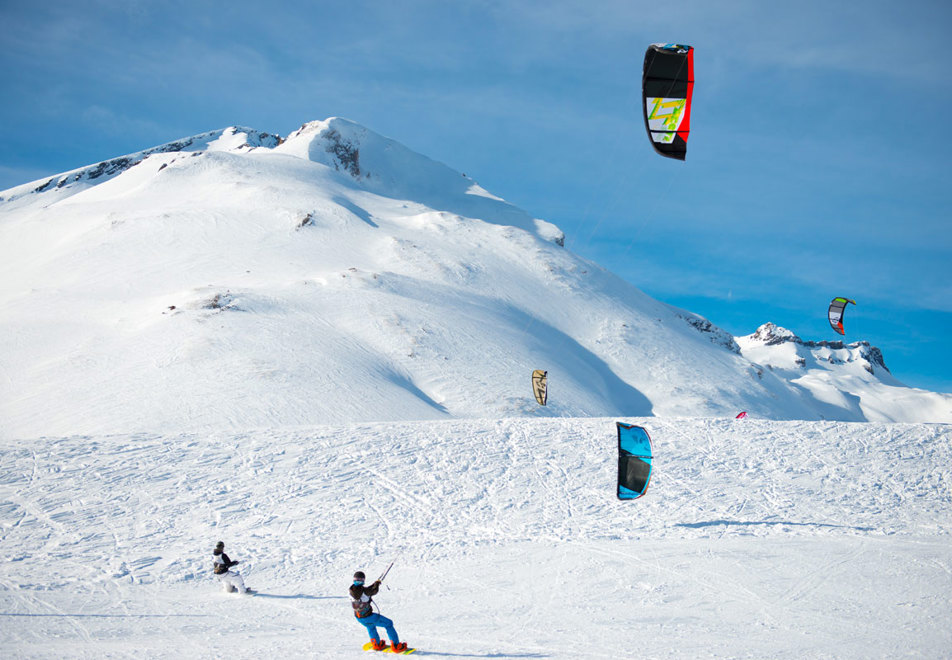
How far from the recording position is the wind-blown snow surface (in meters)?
14.9

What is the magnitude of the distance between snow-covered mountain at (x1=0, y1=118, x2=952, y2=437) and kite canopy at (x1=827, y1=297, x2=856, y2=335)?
17.4 m

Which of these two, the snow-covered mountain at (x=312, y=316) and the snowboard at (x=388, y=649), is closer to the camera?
the snowboard at (x=388, y=649)

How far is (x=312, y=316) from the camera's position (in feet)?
196

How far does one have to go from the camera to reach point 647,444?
867 inches

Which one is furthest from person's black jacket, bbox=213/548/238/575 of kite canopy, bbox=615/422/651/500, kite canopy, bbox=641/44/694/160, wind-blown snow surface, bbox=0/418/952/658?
kite canopy, bbox=641/44/694/160

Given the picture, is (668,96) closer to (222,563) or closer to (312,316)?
(222,563)

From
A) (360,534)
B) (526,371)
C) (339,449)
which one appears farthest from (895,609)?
(526,371)

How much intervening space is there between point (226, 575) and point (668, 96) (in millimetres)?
17891

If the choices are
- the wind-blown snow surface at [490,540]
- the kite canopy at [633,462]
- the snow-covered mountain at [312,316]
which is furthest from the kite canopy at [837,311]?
the kite canopy at [633,462]

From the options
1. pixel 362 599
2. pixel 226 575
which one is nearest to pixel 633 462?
pixel 362 599

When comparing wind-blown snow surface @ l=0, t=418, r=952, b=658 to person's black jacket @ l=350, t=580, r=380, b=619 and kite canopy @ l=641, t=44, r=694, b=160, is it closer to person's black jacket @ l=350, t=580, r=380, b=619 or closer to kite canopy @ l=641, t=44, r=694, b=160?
person's black jacket @ l=350, t=580, r=380, b=619

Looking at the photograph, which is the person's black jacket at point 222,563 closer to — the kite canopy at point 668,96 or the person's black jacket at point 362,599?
the person's black jacket at point 362,599

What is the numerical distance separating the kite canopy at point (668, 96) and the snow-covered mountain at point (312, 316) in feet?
91.9

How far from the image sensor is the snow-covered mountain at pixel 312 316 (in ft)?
147
